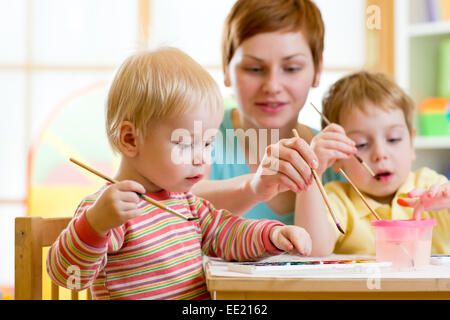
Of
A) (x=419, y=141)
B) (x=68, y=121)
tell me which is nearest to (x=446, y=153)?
(x=419, y=141)

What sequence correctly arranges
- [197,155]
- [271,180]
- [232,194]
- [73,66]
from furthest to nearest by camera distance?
[73,66], [232,194], [271,180], [197,155]

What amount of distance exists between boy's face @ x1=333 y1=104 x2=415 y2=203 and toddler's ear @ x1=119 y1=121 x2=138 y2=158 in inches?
16.1

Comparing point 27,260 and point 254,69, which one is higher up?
point 254,69

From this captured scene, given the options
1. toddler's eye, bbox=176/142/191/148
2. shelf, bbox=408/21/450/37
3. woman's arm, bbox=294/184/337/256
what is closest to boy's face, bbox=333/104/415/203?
woman's arm, bbox=294/184/337/256

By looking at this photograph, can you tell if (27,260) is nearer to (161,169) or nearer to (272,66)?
(161,169)

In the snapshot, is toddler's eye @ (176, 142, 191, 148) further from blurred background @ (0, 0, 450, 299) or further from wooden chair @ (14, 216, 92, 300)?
blurred background @ (0, 0, 450, 299)

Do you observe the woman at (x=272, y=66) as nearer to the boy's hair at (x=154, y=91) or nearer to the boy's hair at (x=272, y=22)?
the boy's hair at (x=272, y=22)

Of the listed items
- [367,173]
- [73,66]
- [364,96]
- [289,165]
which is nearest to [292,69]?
[364,96]

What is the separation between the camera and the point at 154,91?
698 millimetres

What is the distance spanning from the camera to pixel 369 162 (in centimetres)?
95

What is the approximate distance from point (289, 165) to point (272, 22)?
15.3 inches
